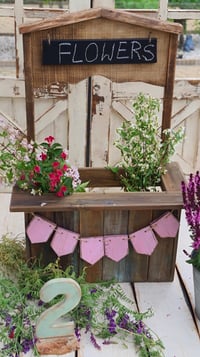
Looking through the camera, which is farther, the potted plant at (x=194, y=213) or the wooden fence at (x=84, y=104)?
the wooden fence at (x=84, y=104)

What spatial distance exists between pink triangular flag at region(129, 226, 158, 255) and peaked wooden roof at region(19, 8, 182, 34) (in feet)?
2.30

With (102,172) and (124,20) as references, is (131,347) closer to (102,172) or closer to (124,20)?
(102,172)

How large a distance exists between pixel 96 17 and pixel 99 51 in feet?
0.37

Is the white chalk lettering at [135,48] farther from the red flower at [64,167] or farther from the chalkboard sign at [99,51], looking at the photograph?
the red flower at [64,167]

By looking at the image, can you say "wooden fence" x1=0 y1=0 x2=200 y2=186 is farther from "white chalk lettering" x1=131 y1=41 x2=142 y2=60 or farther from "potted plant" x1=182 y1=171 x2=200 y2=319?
"potted plant" x1=182 y1=171 x2=200 y2=319

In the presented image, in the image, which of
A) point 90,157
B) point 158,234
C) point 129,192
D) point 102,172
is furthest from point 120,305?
point 90,157

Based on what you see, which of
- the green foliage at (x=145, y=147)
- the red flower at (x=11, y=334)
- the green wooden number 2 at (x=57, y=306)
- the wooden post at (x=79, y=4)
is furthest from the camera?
the wooden post at (x=79, y=4)

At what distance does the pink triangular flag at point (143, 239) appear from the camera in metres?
1.76

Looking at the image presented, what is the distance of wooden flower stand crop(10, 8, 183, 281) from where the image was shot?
1707mm

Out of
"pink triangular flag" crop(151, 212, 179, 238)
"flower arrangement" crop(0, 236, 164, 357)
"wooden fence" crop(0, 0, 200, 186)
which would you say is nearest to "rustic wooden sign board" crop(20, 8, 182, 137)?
"pink triangular flag" crop(151, 212, 179, 238)

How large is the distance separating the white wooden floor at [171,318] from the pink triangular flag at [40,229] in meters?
0.37

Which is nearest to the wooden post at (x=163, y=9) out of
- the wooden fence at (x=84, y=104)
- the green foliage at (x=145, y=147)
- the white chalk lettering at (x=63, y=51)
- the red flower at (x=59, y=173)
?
the wooden fence at (x=84, y=104)

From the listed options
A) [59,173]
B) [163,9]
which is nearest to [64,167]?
[59,173]

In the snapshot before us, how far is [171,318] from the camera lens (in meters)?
1.70
